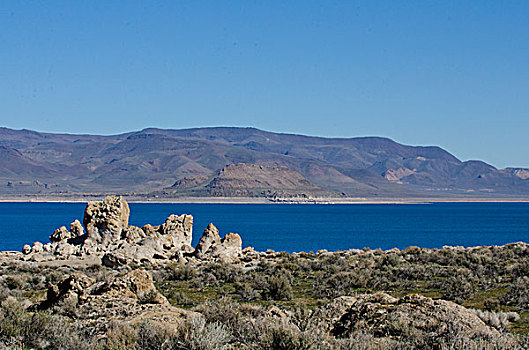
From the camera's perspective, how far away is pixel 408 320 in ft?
31.9

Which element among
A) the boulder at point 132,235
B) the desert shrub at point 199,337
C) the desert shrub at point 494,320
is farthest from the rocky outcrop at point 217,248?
the desert shrub at point 199,337

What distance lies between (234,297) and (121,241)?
1277cm

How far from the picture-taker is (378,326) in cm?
964

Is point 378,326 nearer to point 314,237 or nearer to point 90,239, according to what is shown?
point 90,239

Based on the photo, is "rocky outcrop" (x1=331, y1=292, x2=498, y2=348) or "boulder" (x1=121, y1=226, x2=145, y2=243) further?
"boulder" (x1=121, y1=226, x2=145, y2=243)

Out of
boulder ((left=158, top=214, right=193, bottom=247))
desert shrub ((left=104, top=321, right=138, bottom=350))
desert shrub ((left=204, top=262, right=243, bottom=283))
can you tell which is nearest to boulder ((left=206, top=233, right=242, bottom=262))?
boulder ((left=158, top=214, right=193, bottom=247))

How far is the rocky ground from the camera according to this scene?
27.5ft

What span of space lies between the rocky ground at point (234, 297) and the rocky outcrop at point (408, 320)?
1.0 inches

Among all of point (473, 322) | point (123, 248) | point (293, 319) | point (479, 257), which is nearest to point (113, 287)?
point (293, 319)

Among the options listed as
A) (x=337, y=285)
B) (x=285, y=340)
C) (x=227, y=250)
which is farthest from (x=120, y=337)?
(x=227, y=250)

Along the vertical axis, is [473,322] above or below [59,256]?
above

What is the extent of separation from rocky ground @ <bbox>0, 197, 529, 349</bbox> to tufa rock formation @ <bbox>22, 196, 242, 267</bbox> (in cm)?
6

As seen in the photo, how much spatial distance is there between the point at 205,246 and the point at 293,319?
19309 millimetres

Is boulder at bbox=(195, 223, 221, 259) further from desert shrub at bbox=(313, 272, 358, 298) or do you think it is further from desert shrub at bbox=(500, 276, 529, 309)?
desert shrub at bbox=(500, 276, 529, 309)
